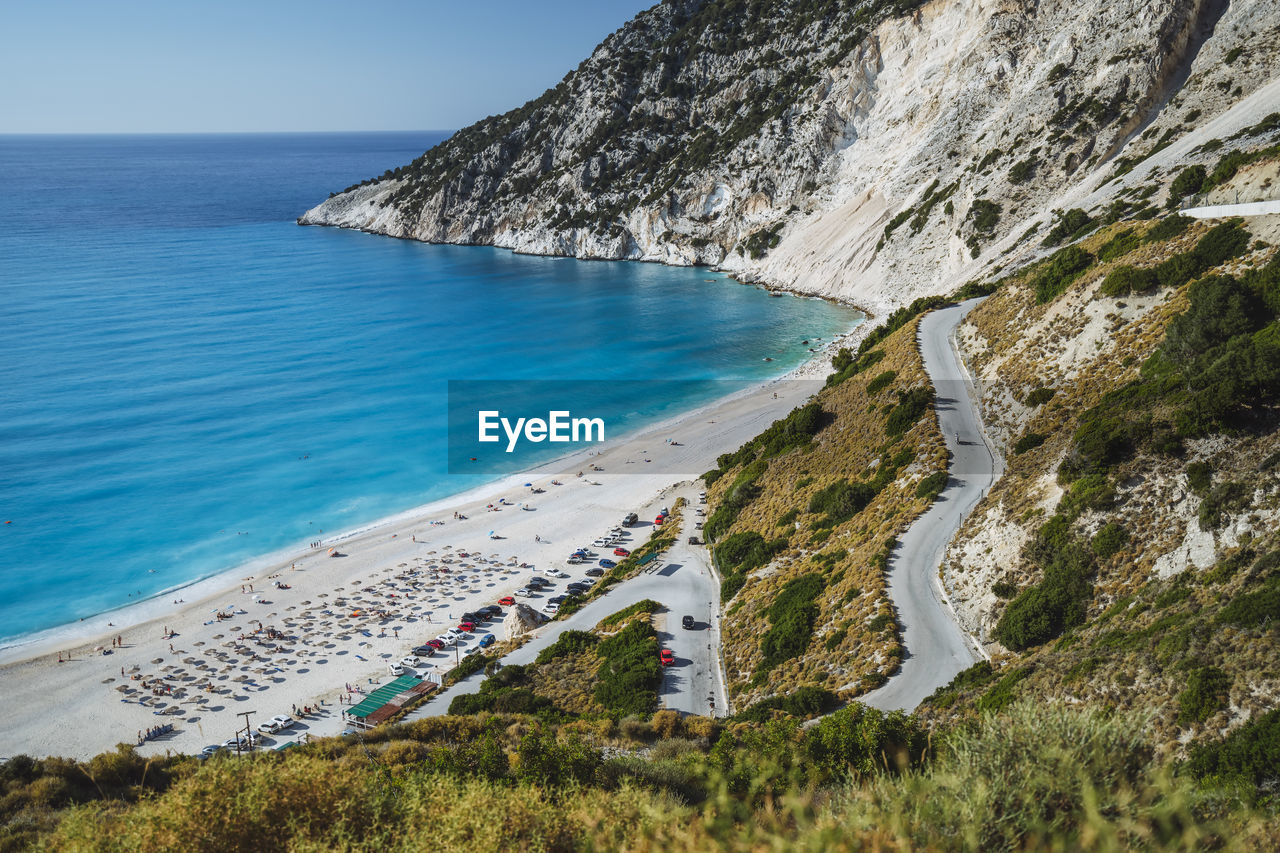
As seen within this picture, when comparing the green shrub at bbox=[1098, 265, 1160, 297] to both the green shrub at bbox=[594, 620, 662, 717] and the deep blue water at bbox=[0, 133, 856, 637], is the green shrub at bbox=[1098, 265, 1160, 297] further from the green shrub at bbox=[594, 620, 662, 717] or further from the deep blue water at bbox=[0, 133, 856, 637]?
the deep blue water at bbox=[0, 133, 856, 637]

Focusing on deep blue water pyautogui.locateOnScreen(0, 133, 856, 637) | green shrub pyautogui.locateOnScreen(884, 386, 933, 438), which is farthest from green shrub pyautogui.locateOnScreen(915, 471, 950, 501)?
deep blue water pyautogui.locateOnScreen(0, 133, 856, 637)

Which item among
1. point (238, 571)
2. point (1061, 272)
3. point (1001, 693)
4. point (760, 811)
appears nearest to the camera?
point (760, 811)

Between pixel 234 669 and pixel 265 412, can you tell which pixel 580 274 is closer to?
pixel 265 412

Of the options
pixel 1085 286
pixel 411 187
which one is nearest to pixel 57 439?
pixel 1085 286

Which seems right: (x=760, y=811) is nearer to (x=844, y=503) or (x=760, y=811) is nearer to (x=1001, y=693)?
(x=1001, y=693)

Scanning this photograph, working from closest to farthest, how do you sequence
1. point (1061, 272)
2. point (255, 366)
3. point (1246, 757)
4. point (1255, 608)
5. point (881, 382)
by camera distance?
point (1246, 757) < point (1255, 608) < point (1061, 272) < point (881, 382) < point (255, 366)

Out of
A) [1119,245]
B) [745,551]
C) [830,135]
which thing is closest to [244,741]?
[745,551]

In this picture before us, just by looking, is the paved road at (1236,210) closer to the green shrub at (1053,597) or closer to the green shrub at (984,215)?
the green shrub at (1053,597)

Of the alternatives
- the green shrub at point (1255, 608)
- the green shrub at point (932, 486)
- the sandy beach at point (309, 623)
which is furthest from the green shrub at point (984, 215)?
the green shrub at point (1255, 608)
